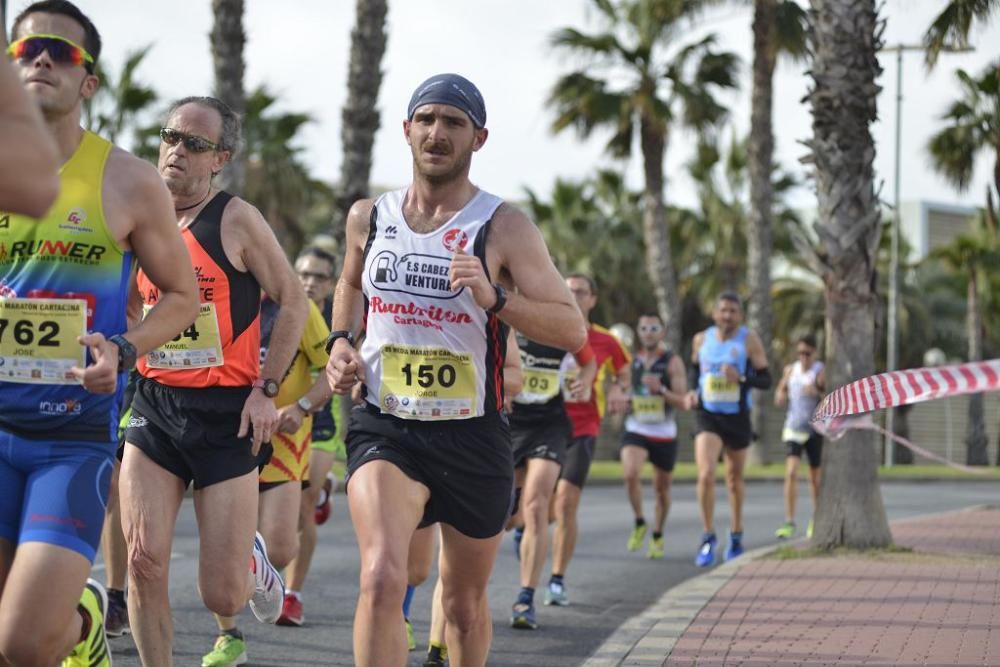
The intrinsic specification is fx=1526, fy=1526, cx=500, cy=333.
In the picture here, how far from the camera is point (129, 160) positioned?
4496 mm

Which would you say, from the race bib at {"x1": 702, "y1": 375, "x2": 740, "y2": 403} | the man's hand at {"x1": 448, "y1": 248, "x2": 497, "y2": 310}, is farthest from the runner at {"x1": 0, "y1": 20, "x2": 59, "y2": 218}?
the race bib at {"x1": 702, "y1": 375, "x2": 740, "y2": 403}

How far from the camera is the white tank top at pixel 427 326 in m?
5.14

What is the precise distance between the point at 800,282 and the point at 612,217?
840cm

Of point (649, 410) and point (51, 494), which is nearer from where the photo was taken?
point (51, 494)

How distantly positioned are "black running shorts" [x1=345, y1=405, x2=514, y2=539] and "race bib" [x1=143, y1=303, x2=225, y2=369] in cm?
87

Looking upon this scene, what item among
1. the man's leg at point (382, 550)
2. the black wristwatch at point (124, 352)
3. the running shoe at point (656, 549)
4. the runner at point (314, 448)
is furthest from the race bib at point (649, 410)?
the black wristwatch at point (124, 352)

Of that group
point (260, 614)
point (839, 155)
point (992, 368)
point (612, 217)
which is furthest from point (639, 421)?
point (612, 217)

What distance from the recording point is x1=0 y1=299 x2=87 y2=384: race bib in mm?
4289

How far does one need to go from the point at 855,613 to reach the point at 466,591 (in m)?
4.02

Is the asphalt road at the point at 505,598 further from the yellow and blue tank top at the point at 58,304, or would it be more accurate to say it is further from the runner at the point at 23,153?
the runner at the point at 23,153

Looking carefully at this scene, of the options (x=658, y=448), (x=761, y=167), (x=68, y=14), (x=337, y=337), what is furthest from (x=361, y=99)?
(x=68, y=14)

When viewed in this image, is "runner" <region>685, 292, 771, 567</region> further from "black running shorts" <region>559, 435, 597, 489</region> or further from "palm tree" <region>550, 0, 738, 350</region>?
"palm tree" <region>550, 0, 738, 350</region>

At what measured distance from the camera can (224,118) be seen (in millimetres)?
6031

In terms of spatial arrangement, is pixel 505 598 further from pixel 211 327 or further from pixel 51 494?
pixel 51 494
